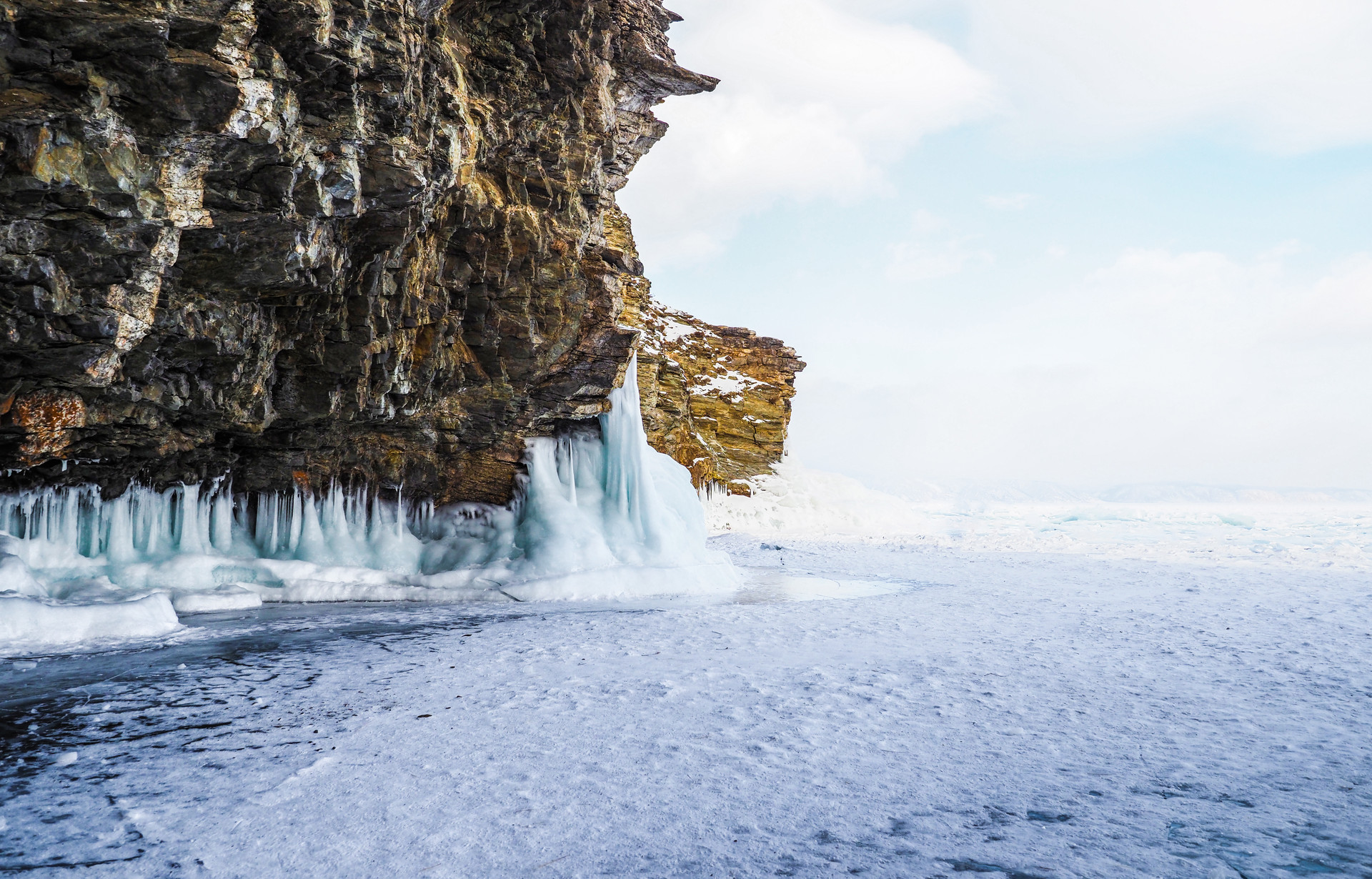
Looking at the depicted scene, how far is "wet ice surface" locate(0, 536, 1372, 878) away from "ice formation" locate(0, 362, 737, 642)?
270 cm

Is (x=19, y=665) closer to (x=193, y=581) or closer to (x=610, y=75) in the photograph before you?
(x=193, y=581)

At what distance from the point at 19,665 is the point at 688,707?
5.27 m

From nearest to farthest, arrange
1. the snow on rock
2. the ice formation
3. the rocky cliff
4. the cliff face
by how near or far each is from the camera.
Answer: the rocky cliff < the snow on rock < the ice formation < the cliff face

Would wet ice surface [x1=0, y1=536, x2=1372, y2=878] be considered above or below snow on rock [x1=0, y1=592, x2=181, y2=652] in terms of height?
below

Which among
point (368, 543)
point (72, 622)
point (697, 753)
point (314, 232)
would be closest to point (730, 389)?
point (368, 543)

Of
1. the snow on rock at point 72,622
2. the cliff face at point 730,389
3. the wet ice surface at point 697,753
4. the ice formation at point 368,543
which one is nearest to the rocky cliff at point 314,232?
the ice formation at point 368,543

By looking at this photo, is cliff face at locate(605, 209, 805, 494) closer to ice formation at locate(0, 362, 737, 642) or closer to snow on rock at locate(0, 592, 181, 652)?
ice formation at locate(0, 362, 737, 642)

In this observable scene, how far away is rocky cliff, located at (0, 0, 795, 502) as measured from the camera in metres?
5.61

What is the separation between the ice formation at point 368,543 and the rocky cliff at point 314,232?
471 millimetres

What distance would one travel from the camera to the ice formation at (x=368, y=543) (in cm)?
904

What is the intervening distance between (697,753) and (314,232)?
6397mm

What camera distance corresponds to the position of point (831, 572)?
1416 centimetres

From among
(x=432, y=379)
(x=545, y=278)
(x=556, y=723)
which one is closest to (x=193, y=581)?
(x=432, y=379)

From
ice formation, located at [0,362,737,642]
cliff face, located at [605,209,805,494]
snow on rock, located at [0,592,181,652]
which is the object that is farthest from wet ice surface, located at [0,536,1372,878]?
cliff face, located at [605,209,805,494]
